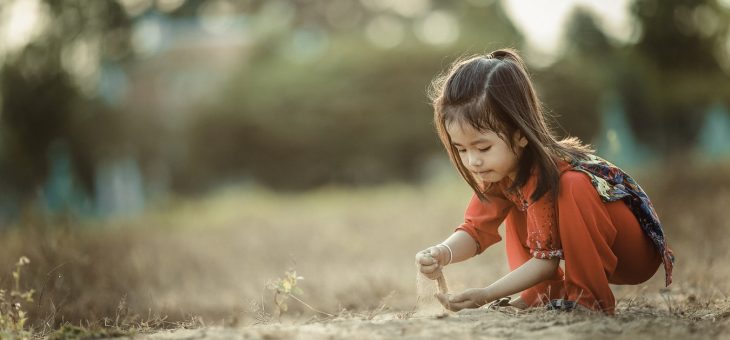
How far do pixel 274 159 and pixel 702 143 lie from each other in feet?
42.0

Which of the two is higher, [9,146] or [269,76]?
[269,76]

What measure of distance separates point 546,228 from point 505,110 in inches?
19.3

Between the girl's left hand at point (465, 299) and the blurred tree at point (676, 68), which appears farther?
the blurred tree at point (676, 68)

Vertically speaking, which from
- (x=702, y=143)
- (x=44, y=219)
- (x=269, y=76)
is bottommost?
(x=44, y=219)

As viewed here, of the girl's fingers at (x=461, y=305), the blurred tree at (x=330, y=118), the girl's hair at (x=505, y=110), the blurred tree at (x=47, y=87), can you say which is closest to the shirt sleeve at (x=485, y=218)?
the girl's hair at (x=505, y=110)

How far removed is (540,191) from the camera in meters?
3.03

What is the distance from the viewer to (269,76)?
21.3 metres

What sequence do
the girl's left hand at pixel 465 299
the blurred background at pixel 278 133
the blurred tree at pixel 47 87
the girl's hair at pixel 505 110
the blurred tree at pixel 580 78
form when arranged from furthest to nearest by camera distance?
1. the blurred tree at pixel 580 78
2. the blurred tree at pixel 47 87
3. the blurred background at pixel 278 133
4. the girl's left hand at pixel 465 299
5. the girl's hair at pixel 505 110

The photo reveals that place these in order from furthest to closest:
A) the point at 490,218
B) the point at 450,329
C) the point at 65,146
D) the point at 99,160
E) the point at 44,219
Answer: the point at 99,160, the point at 65,146, the point at 44,219, the point at 490,218, the point at 450,329

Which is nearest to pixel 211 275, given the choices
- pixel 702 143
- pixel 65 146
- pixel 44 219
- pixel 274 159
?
pixel 44 219

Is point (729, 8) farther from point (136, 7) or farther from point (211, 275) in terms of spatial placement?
point (136, 7)

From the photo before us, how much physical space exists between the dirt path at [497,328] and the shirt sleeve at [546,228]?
0.24 meters

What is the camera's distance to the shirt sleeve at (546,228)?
3051 millimetres

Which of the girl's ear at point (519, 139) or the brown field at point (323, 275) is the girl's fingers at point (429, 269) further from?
the girl's ear at point (519, 139)
